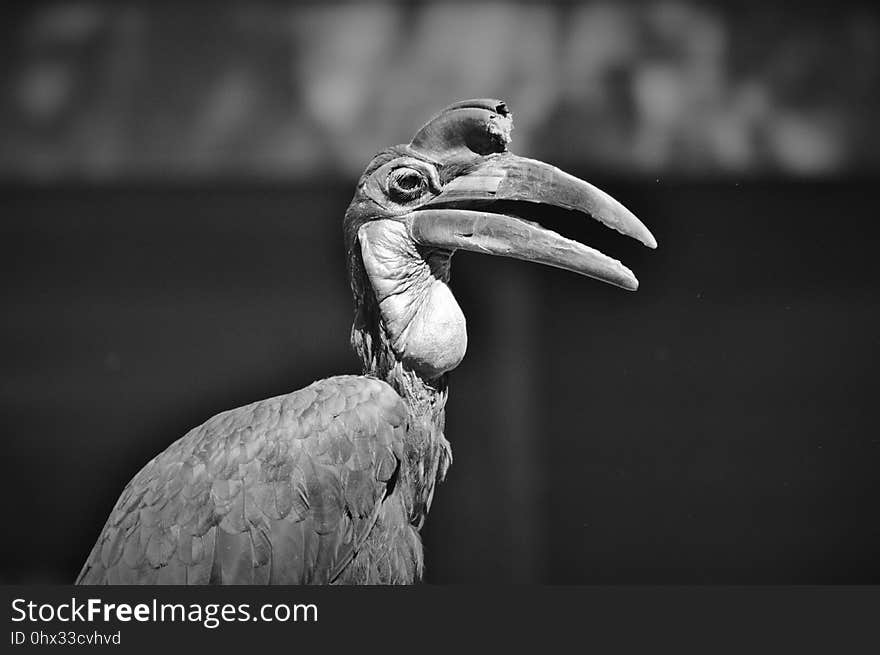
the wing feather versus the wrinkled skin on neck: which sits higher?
the wrinkled skin on neck

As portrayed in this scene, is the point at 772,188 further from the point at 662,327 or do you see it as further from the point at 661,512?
the point at 661,512

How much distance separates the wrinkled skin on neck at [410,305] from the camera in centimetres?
222

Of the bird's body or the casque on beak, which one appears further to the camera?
the casque on beak

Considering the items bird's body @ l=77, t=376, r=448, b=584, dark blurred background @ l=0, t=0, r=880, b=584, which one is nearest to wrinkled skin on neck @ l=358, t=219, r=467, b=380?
bird's body @ l=77, t=376, r=448, b=584

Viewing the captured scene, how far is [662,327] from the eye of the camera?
10.5 feet

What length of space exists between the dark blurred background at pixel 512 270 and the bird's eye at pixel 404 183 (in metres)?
0.87

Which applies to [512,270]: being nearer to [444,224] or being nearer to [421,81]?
[421,81]

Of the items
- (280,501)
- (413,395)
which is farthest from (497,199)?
(280,501)

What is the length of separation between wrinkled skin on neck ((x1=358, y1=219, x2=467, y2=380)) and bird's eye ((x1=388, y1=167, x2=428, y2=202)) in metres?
0.06

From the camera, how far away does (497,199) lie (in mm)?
2256

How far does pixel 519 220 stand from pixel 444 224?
156 mm

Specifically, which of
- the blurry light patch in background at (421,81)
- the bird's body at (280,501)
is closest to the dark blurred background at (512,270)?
the blurry light patch in background at (421,81)

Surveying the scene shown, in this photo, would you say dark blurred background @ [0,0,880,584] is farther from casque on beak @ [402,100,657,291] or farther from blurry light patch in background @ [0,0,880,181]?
casque on beak @ [402,100,657,291]

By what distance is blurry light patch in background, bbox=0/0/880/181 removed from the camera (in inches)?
123
